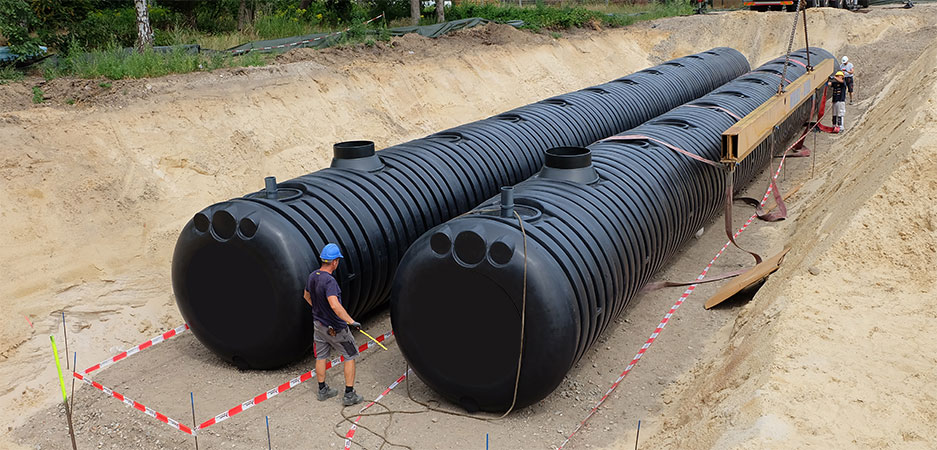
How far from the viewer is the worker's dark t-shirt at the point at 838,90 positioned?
15871 millimetres

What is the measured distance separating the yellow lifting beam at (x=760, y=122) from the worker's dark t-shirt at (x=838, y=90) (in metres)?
3.93

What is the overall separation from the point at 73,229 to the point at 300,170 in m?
4.05

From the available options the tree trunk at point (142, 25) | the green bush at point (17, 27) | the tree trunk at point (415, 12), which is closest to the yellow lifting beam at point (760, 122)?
the tree trunk at point (142, 25)

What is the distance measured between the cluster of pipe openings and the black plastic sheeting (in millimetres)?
1166

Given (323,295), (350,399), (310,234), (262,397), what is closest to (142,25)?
(310,234)

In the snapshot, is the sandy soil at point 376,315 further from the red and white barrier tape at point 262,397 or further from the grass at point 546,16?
the grass at point 546,16

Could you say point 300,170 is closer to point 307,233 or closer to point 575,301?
point 307,233

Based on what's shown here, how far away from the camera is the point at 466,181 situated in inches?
339

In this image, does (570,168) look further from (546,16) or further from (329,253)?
(546,16)

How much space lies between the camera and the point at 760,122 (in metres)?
9.11

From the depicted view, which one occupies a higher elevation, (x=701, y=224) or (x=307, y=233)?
(x=307, y=233)

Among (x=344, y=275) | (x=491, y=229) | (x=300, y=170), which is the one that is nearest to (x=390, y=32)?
(x=300, y=170)

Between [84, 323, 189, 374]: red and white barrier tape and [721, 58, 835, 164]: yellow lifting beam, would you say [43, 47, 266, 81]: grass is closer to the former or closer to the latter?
[84, 323, 189, 374]: red and white barrier tape

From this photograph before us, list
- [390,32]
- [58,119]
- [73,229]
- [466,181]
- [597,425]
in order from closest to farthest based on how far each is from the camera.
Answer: [597,425]
[466,181]
[73,229]
[58,119]
[390,32]
